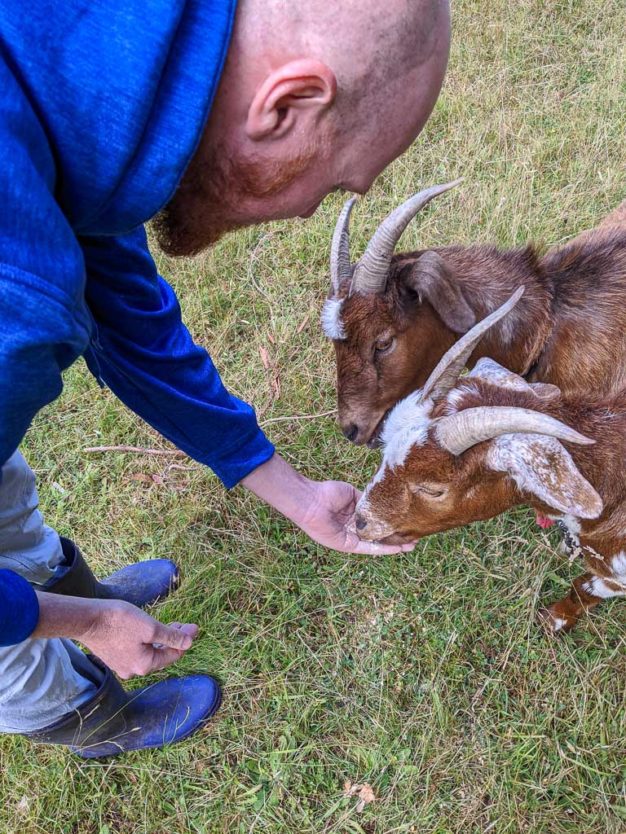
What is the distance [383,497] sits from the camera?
2.74 meters

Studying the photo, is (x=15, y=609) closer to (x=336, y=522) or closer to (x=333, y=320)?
(x=336, y=522)

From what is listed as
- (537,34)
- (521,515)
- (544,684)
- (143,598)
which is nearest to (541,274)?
(521,515)

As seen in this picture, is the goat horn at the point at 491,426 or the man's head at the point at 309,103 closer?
the man's head at the point at 309,103

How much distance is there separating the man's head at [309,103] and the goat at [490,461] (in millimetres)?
1071

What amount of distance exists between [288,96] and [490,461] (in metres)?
1.58

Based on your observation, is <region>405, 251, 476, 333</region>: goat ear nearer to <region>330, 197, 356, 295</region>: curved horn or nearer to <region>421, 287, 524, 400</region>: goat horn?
<region>330, 197, 356, 295</region>: curved horn

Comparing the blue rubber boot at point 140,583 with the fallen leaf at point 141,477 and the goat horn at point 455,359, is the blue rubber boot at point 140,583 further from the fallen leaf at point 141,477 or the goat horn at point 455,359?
the goat horn at point 455,359

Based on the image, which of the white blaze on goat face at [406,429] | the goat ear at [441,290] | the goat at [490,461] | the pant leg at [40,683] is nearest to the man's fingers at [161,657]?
the pant leg at [40,683]

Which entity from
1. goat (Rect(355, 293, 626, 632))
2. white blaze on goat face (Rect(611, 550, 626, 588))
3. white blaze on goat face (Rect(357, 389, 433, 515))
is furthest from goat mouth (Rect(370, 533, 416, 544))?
white blaze on goat face (Rect(611, 550, 626, 588))

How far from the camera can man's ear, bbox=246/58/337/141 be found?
133cm

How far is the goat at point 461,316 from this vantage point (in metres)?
3.20

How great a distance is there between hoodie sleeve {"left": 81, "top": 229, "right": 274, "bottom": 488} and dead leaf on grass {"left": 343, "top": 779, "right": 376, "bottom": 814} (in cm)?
143

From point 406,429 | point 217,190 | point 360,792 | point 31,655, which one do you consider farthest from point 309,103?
point 360,792

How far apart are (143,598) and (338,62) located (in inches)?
113
